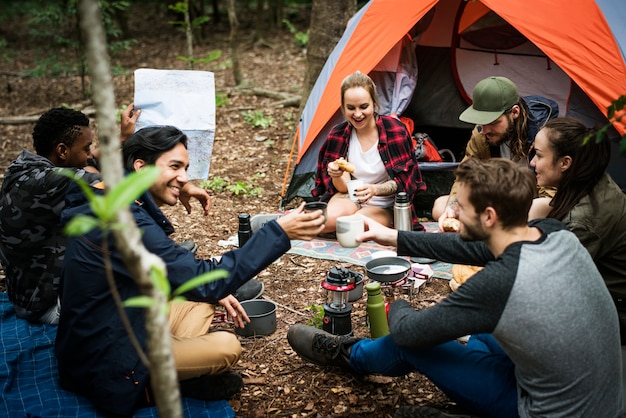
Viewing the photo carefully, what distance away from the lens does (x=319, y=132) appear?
16.8 ft

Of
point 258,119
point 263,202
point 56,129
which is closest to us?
point 56,129

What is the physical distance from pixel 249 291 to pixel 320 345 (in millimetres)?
810

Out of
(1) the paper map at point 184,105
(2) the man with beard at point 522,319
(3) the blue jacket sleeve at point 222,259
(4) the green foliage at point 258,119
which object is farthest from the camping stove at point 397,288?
(4) the green foliage at point 258,119

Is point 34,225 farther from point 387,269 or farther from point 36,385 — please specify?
point 387,269

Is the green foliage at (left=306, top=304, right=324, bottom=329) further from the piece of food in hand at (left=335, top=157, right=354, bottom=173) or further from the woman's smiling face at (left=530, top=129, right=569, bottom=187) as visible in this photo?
the woman's smiling face at (left=530, top=129, right=569, bottom=187)

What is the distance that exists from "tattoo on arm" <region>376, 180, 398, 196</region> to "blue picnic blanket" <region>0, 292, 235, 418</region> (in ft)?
6.56

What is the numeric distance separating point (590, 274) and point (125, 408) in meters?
1.87

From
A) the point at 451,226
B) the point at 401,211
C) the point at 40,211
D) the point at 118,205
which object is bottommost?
the point at 401,211

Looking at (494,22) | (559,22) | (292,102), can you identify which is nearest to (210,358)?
(559,22)

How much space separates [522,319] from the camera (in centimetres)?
205

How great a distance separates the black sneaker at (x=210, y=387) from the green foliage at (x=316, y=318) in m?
0.66

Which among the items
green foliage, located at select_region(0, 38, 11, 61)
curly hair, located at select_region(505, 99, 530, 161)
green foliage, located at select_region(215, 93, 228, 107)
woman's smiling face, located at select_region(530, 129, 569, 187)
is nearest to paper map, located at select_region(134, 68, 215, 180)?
curly hair, located at select_region(505, 99, 530, 161)

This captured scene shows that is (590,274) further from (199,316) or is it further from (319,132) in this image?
(319,132)

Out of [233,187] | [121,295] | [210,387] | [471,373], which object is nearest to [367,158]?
[233,187]
